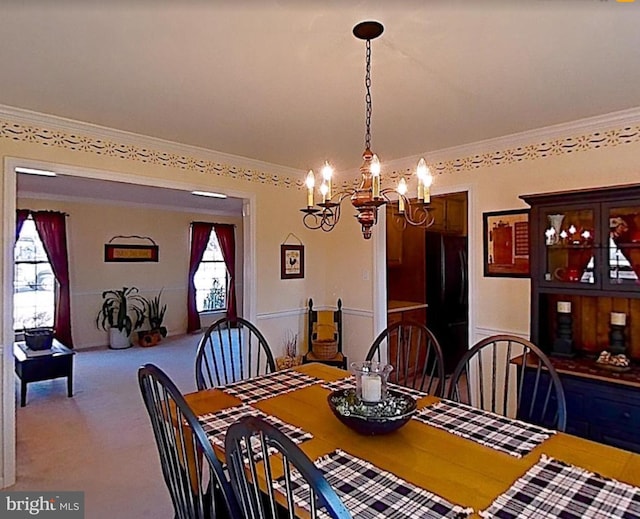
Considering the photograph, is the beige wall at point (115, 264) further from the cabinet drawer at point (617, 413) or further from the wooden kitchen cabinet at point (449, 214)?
the cabinet drawer at point (617, 413)

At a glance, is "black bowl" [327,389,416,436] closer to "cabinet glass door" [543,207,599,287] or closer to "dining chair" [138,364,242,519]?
"dining chair" [138,364,242,519]

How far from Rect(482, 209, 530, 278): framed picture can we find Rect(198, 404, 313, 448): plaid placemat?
243 centimetres

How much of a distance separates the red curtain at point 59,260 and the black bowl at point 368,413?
6237 mm

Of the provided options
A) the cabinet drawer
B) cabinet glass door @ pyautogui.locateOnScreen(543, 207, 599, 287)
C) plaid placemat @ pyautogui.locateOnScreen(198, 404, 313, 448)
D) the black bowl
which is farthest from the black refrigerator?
plaid placemat @ pyautogui.locateOnScreen(198, 404, 313, 448)

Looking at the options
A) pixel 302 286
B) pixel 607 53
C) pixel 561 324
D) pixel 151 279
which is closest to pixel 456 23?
pixel 607 53

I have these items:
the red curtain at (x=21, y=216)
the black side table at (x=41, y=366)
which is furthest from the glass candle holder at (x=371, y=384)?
the red curtain at (x=21, y=216)

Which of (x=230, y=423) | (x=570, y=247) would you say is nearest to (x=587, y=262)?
(x=570, y=247)

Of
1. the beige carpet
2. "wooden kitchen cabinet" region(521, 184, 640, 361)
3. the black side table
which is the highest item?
"wooden kitchen cabinet" region(521, 184, 640, 361)

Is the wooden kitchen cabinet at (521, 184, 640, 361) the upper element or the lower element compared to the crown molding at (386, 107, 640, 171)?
lower

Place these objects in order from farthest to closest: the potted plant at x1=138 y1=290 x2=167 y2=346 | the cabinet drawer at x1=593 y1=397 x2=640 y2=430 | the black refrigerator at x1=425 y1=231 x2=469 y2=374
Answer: the potted plant at x1=138 y1=290 x2=167 y2=346 < the black refrigerator at x1=425 y1=231 x2=469 y2=374 < the cabinet drawer at x1=593 y1=397 x2=640 y2=430

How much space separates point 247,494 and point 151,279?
730 centimetres

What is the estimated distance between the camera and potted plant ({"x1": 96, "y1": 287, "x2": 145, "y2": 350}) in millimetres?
6973

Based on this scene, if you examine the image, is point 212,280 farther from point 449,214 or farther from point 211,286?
point 449,214

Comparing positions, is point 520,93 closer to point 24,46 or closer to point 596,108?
point 596,108
